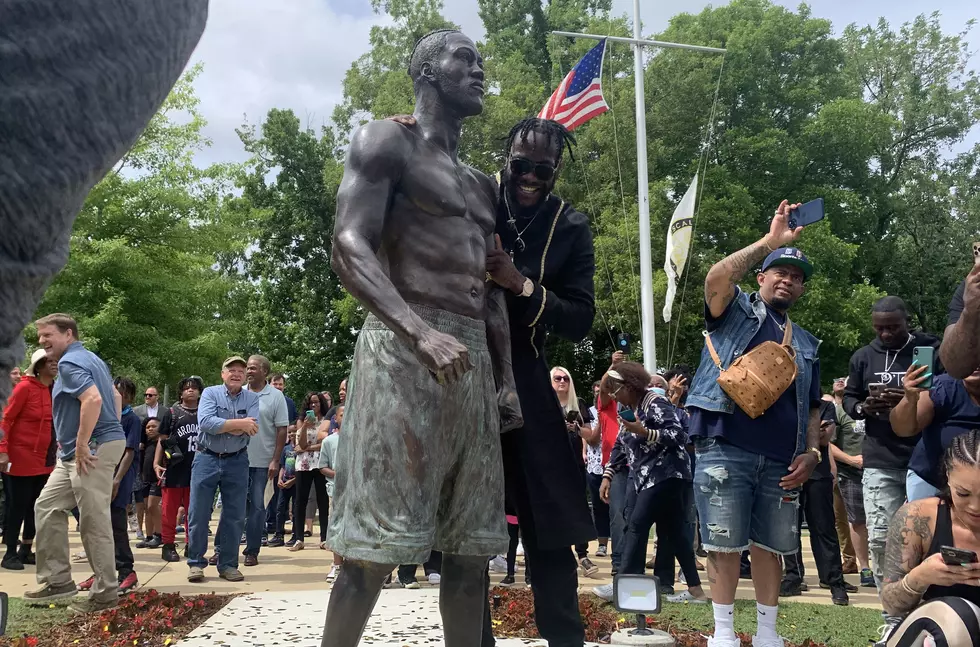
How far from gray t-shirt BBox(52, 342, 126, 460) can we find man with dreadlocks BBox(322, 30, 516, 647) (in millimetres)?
4186

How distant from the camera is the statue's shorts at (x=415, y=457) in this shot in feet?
8.32

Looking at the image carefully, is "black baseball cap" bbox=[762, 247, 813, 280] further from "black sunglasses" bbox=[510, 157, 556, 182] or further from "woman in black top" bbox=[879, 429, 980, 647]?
"black sunglasses" bbox=[510, 157, 556, 182]

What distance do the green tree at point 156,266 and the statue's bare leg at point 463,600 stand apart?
15875 millimetres

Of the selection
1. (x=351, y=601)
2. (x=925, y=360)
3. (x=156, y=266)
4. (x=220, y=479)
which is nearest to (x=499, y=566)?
(x=220, y=479)

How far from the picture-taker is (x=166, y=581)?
25.3 ft

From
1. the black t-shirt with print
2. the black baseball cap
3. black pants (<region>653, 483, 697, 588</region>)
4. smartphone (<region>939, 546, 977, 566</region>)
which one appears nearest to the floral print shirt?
black pants (<region>653, 483, 697, 588</region>)

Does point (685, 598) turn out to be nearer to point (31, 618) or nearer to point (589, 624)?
point (589, 624)

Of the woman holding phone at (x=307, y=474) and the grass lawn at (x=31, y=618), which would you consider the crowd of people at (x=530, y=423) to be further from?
the woman holding phone at (x=307, y=474)

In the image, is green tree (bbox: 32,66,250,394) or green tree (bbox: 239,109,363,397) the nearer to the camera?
green tree (bbox: 32,66,250,394)

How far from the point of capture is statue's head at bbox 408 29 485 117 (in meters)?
2.86

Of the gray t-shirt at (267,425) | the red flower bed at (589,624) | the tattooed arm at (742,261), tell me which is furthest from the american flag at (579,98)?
the tattooed arm at (742,261)

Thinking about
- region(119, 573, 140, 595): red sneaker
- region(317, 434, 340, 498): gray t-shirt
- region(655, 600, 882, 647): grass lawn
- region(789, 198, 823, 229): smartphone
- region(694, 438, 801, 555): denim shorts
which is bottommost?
region(655, 600, 882, 647): grass lawn

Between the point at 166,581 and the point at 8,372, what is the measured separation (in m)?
7.72

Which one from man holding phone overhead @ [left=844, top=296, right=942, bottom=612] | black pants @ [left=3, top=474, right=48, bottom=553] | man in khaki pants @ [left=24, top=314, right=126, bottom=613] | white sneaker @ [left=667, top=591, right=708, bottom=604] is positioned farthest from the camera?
black pants @ [left=3, top=474, right=48, bottom=553]
